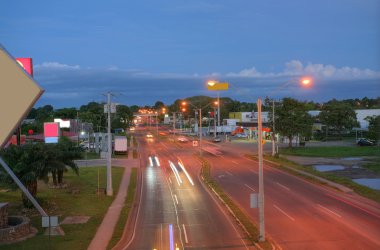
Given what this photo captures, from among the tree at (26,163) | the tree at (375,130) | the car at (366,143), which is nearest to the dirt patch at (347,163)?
the tree at (375,130)

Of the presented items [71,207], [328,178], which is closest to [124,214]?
[71,207]

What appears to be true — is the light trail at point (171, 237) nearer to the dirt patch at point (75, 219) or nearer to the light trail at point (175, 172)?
the dirt patch at point (75, 219)

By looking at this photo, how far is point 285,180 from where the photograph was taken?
45.3 m

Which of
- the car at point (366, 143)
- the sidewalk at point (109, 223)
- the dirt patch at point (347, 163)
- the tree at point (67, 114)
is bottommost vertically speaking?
the sidewalk at point (109, 223)

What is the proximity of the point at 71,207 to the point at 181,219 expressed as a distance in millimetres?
8459

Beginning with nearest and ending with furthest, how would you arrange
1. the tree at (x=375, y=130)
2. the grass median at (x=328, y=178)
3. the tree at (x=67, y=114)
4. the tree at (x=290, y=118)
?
the grass median at (x=328, y=178), the tree at (x=290, y=118), the tree at (x=375, y=130), the tree at (x=67, y=114)

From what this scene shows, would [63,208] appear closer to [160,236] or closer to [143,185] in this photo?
[160,236]

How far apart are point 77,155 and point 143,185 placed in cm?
1132

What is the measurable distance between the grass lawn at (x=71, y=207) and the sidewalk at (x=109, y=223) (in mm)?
319

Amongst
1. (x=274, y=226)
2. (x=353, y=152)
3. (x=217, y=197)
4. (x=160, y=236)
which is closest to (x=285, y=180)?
(x=217, y=197)

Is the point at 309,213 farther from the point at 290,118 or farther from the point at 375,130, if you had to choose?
the point at 375,130

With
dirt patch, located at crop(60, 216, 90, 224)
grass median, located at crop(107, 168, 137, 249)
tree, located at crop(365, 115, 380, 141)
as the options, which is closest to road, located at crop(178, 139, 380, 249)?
grass median, located at crop(107, 168, 137, 249)

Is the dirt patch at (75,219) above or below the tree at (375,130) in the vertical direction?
A: below

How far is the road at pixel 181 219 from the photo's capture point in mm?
22609
